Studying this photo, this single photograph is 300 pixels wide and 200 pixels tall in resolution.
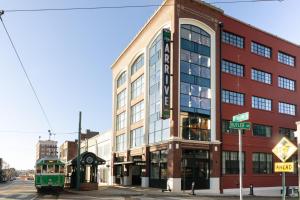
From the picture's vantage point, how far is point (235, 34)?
4609 cm

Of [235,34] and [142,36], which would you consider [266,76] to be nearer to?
[235,34]

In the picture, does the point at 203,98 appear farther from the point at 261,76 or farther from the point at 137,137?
the point at 137,137

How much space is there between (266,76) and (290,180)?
12.7 metres

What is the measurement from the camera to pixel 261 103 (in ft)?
157

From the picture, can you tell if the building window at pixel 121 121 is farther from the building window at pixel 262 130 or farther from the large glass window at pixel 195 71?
the building window at pixel 262 130

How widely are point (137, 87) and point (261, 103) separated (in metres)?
15.0

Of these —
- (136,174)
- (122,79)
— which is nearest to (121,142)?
(136,174)

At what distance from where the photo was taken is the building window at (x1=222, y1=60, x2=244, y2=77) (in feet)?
147

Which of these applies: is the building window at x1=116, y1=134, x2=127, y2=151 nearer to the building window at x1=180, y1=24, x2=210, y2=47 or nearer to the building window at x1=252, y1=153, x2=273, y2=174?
the building window at x1=252, y1=153, x2=273, y2=174

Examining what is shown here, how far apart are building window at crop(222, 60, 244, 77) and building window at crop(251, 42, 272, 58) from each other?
3234 mm

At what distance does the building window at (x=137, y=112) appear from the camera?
4928cm

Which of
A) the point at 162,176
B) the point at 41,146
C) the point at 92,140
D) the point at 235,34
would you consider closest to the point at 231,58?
the point at 235,34

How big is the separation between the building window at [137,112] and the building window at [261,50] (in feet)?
47.2

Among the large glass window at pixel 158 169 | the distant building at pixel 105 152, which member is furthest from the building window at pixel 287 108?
the distant building at pixel 105 152
